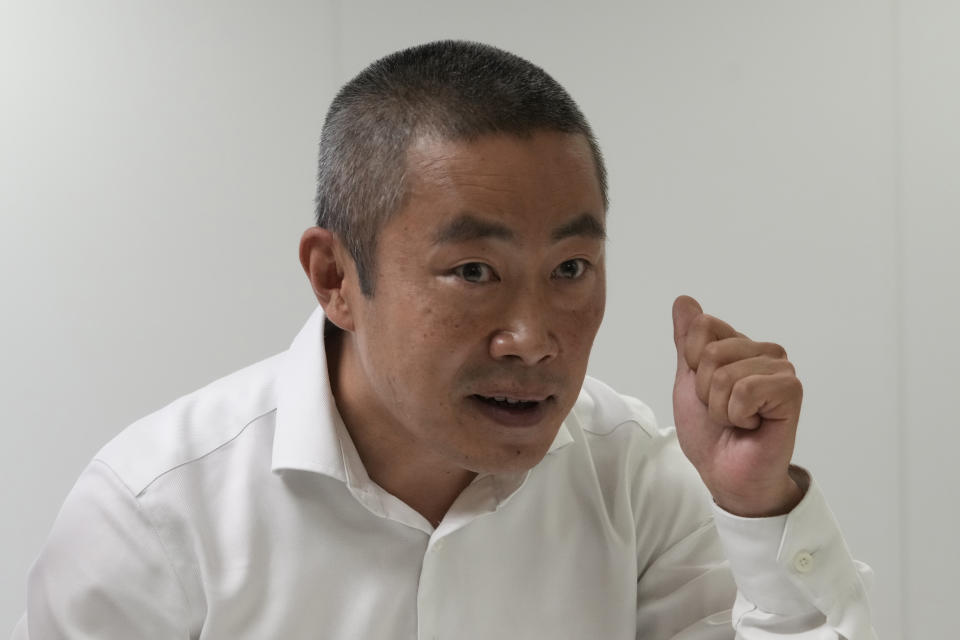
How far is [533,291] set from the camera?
128cm

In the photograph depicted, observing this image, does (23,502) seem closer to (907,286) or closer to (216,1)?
(216,1)

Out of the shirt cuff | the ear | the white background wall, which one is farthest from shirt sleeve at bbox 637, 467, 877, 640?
the white background wall

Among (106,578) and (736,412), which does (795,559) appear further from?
(106,578)

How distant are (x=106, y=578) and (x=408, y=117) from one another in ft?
2.02

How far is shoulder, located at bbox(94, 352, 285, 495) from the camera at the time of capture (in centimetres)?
139

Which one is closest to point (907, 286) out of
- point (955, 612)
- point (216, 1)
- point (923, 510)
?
point (923, 510)

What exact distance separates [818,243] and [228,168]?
1.40 metres

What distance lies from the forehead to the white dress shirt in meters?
0.30

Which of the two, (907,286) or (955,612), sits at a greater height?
(907,286)

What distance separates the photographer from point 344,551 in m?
1.44

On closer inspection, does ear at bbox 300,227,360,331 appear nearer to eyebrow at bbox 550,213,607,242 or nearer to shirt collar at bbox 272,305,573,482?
shirt collar at bbox 272,305,573,482

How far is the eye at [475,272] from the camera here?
128 cm

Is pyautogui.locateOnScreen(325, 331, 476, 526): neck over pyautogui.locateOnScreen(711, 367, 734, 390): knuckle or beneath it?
beneath

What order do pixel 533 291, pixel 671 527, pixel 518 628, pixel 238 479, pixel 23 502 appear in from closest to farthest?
pixel 533 291 < pixel 238 479 < pixel 518 628 < pixel 671 527 < pixel 23 502
